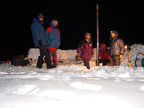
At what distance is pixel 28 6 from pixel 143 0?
18.8m

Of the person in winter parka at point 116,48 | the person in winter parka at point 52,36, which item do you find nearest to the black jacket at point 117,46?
the person in winter parka at point 116,48

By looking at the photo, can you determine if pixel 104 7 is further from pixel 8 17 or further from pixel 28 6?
pixel 8 17

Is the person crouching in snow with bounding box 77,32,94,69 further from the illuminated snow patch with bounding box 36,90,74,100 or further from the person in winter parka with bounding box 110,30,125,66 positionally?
the illuminated snow patch with bounding box 36,90,74,100

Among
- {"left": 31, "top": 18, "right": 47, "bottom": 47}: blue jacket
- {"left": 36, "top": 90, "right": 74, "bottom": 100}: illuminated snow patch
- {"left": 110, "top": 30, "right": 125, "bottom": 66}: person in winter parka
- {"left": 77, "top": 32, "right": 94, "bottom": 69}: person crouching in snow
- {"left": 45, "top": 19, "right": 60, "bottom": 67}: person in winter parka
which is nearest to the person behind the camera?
{"left": 36, "top": 90, "right": 74, "bottom": 100}: illuminated snow patch

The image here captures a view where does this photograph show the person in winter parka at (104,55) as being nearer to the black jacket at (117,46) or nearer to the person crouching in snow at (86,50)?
the black jacket at (117,46)

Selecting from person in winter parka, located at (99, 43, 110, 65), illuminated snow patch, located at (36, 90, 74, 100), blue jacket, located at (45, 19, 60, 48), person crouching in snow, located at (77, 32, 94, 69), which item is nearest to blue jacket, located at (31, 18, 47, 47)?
blue jacket, located at (45, 19, 60, 48)

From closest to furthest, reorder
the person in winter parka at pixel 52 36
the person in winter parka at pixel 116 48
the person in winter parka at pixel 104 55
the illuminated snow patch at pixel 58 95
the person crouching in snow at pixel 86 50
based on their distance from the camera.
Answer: the illuminated snow patch at pixel 58 95 → the person in winter parka at pixel 52 36 → the person crouching in snow at pixel 86 50 → the person in winter parka at pixel 116 48 → the person in winter parka at pixel 104 55

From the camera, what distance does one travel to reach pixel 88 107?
138 cm

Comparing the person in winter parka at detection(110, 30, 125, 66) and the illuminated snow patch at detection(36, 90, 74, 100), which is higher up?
the person in winter parka at detection(110, 30, 125, 66)

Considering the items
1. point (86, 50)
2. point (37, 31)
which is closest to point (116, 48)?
point (86, 50)

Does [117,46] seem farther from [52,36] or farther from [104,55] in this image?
[52,36]

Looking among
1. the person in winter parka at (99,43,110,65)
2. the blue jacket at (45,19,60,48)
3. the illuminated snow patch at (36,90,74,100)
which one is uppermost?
the blue jacket at (45,19,60,48)

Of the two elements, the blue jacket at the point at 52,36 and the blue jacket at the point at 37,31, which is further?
the blue jacket at the point at 52,36

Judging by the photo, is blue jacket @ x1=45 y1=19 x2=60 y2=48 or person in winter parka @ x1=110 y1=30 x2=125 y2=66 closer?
blue jacket @ x1=45 y1=19 x2=60 y2=48
